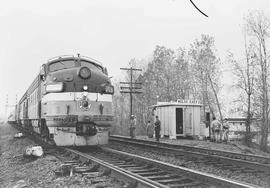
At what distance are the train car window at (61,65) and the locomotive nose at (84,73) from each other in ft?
3.03

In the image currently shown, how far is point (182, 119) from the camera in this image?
2159cm

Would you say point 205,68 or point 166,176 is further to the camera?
point 205,68

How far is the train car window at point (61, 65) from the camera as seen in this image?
12.2 meters

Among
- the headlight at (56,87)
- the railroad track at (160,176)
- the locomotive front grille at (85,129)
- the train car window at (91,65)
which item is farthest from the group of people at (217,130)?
the railroad track at (160,176)

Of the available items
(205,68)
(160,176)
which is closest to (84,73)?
(160,176)

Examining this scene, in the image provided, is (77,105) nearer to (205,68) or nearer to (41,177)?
(41,177)

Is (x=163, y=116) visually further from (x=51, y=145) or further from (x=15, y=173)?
(x=15, y=173)

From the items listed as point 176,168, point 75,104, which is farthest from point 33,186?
point 75,104

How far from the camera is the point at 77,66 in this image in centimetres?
1215

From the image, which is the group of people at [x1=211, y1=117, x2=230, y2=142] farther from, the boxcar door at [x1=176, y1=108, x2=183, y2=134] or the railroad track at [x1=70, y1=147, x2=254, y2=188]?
the railroad track at [x1=70, y1=147, x2=254, y2=188]

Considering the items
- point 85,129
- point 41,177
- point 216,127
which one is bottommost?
point 41,177

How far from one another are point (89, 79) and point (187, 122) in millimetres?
11524

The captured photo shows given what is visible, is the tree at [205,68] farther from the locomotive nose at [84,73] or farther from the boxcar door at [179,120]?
the locomotive nose at [84,73]

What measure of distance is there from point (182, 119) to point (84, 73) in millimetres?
11637
